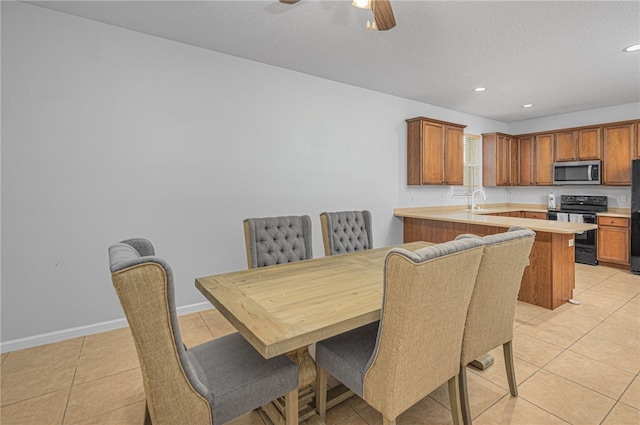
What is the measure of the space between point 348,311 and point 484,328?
83cm

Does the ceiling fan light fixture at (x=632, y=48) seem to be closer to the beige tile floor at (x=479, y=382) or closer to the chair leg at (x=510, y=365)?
the beige tile floor at (x=479, y=382)

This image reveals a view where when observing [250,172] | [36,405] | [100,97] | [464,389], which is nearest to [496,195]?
[250,172]

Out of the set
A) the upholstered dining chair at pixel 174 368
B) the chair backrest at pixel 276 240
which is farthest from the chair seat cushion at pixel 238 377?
the chair backrest at pixel 276 240

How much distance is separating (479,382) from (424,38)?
276 centimetres

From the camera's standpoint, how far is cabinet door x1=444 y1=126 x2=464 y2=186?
16.1ft

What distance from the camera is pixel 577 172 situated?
524 cm

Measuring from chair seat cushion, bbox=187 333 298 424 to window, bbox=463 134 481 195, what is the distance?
5370mm

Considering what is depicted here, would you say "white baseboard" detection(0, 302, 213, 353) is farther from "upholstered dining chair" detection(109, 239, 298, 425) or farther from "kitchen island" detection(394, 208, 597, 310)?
"kitchen island" detection(394, 208, 597, 310)

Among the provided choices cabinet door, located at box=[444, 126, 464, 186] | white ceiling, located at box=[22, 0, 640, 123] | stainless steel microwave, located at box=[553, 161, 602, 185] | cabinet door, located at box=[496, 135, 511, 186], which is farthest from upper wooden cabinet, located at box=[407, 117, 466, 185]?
stainless steel microwave, located at box=[553, 161, 602, 185]

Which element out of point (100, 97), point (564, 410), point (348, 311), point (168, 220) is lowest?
point (564, 410)

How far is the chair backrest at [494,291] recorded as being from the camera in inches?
61.1

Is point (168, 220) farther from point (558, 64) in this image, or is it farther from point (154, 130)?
point (558, 64)

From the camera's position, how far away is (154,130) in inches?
114

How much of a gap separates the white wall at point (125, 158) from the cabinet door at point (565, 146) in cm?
429
